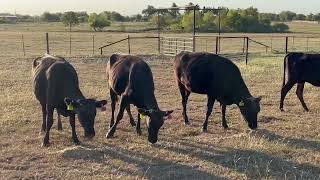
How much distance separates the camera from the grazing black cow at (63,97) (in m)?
8.10

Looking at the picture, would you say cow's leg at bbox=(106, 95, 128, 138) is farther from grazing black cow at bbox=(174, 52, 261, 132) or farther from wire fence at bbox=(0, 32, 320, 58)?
wire fence at bbox=(0, 32, 320, 58)

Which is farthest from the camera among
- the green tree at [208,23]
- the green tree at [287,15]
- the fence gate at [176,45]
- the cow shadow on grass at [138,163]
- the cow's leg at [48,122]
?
the green tree at [287,15]

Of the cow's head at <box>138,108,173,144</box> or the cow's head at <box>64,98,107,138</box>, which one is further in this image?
the cow's head at <box>138,108,173,144</box>

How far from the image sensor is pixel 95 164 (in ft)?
24.4

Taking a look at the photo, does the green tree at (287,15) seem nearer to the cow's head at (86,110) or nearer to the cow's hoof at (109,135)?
the cow's hoof at (109,135)

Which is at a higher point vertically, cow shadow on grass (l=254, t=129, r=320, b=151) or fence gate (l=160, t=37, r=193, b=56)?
fence gate (l=160, t=37, r=193, b=56)

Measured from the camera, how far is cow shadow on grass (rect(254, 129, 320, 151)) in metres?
8.70

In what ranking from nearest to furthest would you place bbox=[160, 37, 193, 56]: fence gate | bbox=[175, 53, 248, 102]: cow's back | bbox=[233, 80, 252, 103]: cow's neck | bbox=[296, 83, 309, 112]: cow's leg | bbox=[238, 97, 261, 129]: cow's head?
bbox=[238, 97, 261, 129]: cow's head → bbox=[233, 80, 252, 103]: cow's neck → bbox=[175, 53, 248, 102]: cow's back → bbox=[296, 83, 309, 112]: cow's leg → bbox=[160, 37, 193, 56]: fence gate

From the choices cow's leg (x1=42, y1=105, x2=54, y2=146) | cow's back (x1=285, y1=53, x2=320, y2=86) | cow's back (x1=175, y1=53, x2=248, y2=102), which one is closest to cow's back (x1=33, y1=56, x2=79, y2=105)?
cow's leg (x1=42, y1=105, x2=54, y2=146)

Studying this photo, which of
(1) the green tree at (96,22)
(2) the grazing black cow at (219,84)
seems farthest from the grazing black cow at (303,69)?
(1) the green tree at (96,22)

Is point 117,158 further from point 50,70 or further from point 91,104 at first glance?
point 50,70

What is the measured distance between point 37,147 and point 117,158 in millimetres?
1638

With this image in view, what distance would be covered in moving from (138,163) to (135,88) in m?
1.80

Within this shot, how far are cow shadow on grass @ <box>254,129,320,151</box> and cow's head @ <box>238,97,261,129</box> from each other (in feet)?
0.78
